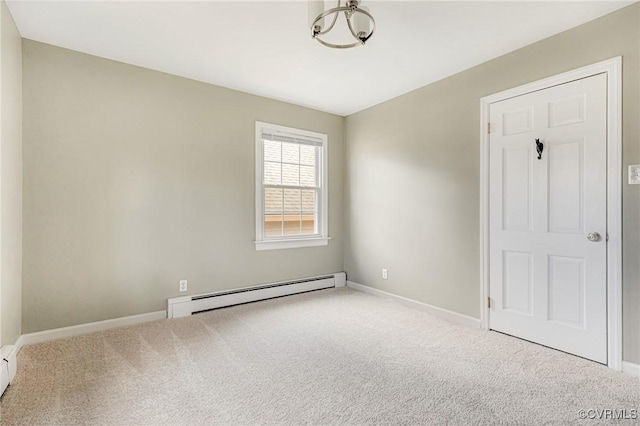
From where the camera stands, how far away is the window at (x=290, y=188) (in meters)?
3.97

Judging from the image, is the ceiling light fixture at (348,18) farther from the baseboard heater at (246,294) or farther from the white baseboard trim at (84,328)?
the white baseboard trim at (84,328)

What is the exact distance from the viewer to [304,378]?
2.15m

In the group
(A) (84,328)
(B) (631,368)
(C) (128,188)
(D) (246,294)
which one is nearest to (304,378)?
(D) (246,294)

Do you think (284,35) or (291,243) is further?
(291,243)

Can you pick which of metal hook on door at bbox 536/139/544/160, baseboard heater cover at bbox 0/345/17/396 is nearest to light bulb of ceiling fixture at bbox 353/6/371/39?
metal hook on door at bbox 536/139/544/160

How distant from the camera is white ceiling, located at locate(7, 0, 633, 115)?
7.30 ft

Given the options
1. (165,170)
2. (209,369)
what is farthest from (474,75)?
(209,369)

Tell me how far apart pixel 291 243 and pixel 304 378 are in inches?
86.6

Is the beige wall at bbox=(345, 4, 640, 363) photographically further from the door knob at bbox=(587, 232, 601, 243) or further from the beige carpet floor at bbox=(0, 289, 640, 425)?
the beige carpet floor at bbox=(0, 289, 640, 425)

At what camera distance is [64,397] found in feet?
6.25

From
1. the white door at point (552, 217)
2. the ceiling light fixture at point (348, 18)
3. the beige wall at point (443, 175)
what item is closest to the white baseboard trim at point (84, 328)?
the beige wall at point (443, 175)

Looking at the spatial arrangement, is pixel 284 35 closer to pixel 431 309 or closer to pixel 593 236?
pixel 593 236

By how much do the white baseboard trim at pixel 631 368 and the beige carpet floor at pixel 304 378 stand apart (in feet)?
0.25

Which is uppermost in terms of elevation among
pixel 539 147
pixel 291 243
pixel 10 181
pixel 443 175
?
pixel 539 147
